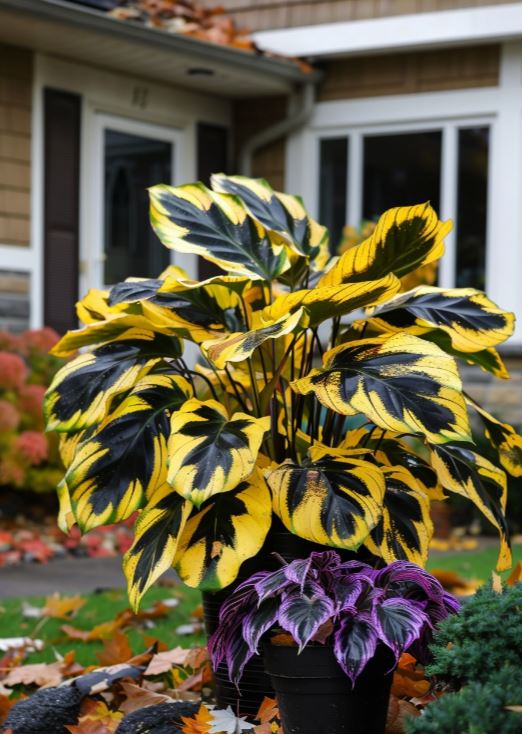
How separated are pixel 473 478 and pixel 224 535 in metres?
0.71

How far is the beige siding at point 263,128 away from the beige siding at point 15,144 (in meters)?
2.24

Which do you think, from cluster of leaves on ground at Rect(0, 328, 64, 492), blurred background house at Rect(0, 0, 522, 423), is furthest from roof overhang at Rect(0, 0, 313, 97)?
cluster of leaves on ground at Rect(0, 328, 64, 492)

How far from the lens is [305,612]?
232 centimetres

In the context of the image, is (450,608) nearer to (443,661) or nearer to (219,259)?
(443,661)

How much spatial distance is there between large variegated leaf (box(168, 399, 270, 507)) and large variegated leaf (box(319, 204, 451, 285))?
422 millimetres

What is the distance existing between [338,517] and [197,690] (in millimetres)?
919

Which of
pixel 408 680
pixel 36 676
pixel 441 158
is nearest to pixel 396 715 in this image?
pixel 408 680

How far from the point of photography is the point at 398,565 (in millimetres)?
2576

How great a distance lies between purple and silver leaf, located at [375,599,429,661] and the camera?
2.28m

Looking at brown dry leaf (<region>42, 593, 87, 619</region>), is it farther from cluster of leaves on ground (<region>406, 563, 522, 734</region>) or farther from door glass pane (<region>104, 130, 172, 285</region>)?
door glass pane (<region>104, 130, 172, 285</region>)

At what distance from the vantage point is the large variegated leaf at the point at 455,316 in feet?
9.69

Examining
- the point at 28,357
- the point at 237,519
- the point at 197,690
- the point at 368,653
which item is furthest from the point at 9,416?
the point at 368,653

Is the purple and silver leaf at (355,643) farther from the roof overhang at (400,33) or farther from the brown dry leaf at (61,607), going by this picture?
the roof overhang at (400,33)

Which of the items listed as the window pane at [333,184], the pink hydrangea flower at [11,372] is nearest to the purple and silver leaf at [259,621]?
the pink hydrangea flower at [11,372]
